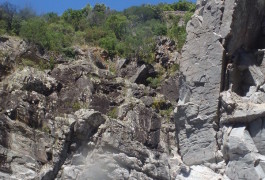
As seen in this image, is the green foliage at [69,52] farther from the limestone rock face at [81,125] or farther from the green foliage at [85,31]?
the limestone rock face at [81,125]

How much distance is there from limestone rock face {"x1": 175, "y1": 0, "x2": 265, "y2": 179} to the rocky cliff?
0.10ft

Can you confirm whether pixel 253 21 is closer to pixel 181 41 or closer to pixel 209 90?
pixel 209 90

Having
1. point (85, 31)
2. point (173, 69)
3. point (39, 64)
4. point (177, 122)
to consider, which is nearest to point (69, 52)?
point (39, 64)

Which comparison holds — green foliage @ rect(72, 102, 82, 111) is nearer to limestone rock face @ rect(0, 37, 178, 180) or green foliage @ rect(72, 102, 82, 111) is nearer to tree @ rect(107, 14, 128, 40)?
limestone rock face @ rect(0, 37, 178, 180)

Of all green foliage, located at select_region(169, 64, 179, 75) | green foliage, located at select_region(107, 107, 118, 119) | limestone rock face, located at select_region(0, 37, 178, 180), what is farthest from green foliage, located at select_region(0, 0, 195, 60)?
green foliage, located at select_region(107, 107, 118, 119)

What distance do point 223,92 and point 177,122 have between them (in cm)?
170

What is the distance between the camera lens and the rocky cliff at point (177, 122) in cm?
2197

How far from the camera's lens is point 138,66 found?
32.2 m

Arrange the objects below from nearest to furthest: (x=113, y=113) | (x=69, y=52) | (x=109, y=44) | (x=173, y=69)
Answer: (x=113, y=113), (x=173, y=69), (x=69, y=52), (x=109, y=44)

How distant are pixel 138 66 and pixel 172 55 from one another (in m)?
2.24

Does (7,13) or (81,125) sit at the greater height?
(7,13)

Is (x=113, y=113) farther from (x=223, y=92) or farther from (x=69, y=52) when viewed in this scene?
(x=69, y=52)

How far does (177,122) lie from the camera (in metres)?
23.2

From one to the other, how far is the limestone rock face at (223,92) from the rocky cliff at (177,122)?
3 cm
